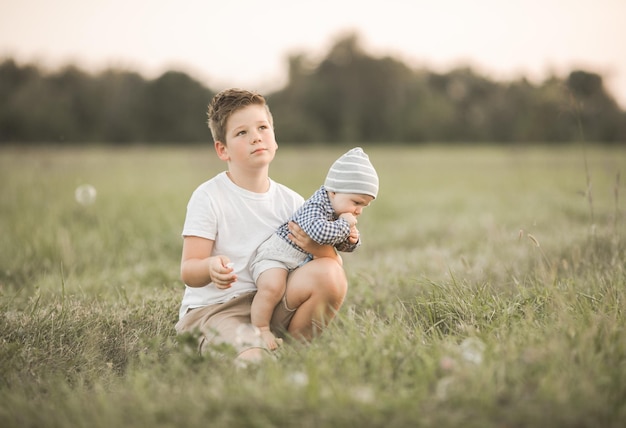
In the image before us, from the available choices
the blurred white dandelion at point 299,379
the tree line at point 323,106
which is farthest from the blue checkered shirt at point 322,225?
the tree line at point 323,106

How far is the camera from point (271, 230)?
9.48 feet

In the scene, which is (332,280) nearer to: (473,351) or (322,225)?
(322,225)

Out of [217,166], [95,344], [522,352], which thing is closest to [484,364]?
[522,352]

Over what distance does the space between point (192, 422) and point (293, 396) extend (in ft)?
1.18

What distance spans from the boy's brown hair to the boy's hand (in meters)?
0.72

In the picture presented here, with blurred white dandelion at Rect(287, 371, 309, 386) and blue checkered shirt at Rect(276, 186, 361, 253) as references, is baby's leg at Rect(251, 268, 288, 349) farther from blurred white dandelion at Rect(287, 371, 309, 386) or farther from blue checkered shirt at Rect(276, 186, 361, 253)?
blurred white dandelion at Rect(287, 371, 309, 386)

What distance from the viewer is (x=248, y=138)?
2.74 metres

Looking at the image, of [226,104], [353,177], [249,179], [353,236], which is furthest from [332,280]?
[226,104]

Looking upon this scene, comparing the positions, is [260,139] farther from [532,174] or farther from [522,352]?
[532,174]

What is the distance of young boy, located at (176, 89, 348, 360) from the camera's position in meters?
2.62

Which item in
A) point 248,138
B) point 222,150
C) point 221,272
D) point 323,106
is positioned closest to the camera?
point 221,272

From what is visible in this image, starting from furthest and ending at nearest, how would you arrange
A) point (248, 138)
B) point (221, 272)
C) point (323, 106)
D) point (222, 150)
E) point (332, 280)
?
point (323, 106) → point (222, 150) → point (248, 138) → point (332, 280) → point (221, 272)

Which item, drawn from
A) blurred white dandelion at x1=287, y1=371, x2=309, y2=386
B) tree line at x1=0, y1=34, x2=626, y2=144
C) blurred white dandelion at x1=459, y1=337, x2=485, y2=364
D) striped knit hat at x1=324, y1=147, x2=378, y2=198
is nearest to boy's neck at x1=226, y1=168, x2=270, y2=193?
striped knit hat at x1=324, y1=147, x2=378, y2=198

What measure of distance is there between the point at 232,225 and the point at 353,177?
728 mm
